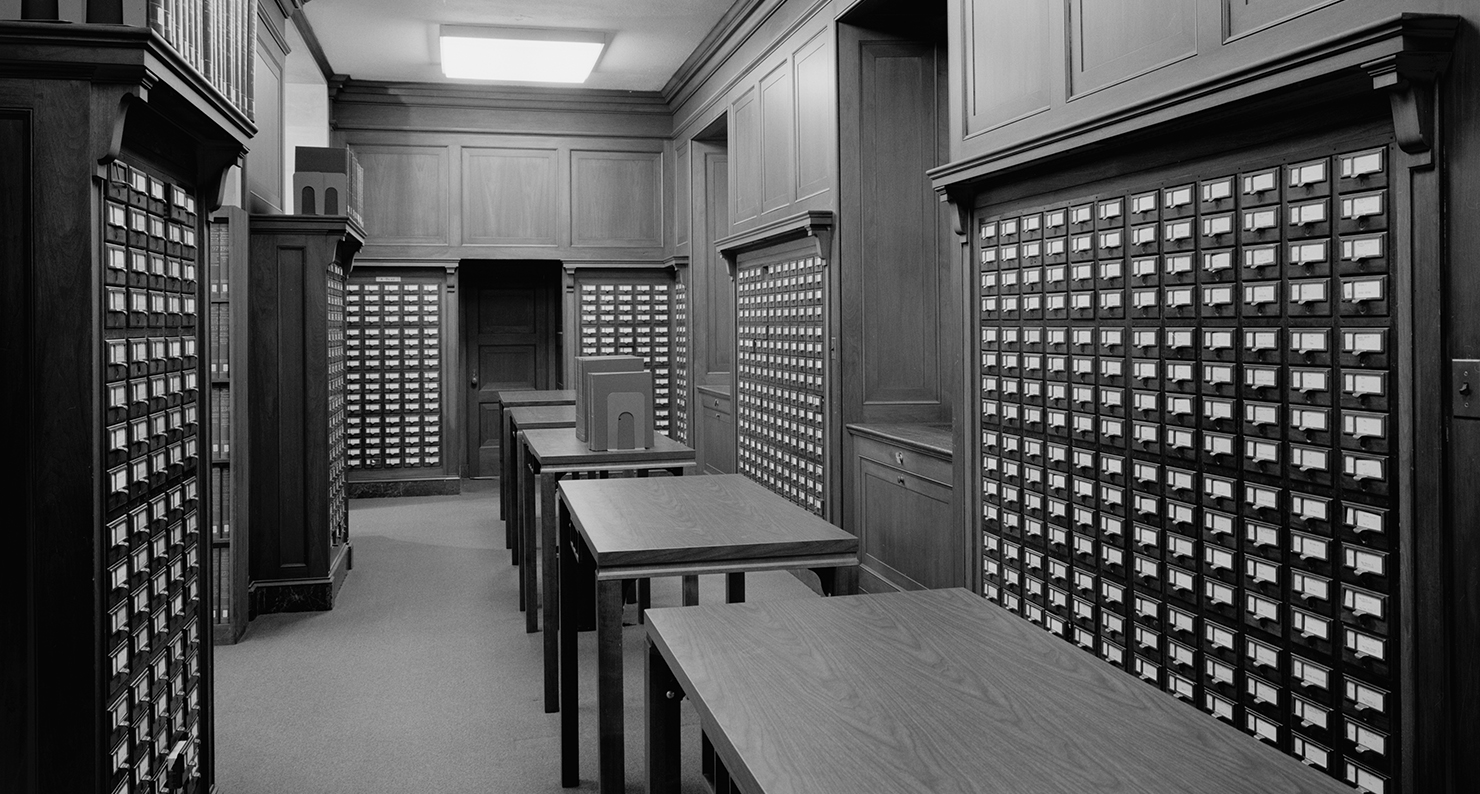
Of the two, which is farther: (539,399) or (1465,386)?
(539,399)

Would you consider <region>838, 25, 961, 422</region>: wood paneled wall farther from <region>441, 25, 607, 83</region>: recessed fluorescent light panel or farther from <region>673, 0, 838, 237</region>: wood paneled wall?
<region>441, 25, 607, 83</region>: recessed fluorescent light panel

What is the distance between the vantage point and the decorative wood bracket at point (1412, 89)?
1960mm

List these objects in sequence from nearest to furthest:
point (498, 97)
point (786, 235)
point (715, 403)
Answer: point (786, 235) → point (715, 403) → point (498, 97)

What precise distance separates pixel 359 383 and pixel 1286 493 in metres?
8.15

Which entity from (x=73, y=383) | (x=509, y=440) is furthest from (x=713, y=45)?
(x=73, y=383)

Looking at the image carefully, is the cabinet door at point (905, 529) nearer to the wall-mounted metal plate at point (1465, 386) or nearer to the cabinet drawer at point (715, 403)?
the wall-mounted metal plate at point (1465, 386)

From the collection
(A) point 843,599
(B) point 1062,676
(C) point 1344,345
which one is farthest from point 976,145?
(B) point 1062,676

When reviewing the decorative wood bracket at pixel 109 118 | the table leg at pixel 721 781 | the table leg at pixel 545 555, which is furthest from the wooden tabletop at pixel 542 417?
the table leg at pixel 721 781

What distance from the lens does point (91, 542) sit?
2064mm

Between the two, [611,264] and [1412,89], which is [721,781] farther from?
[611,264]

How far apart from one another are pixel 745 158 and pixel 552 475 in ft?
11.4

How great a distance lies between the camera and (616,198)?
32.0 feet

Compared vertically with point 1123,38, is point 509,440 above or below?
below

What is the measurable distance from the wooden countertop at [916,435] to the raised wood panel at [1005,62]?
124 cm
